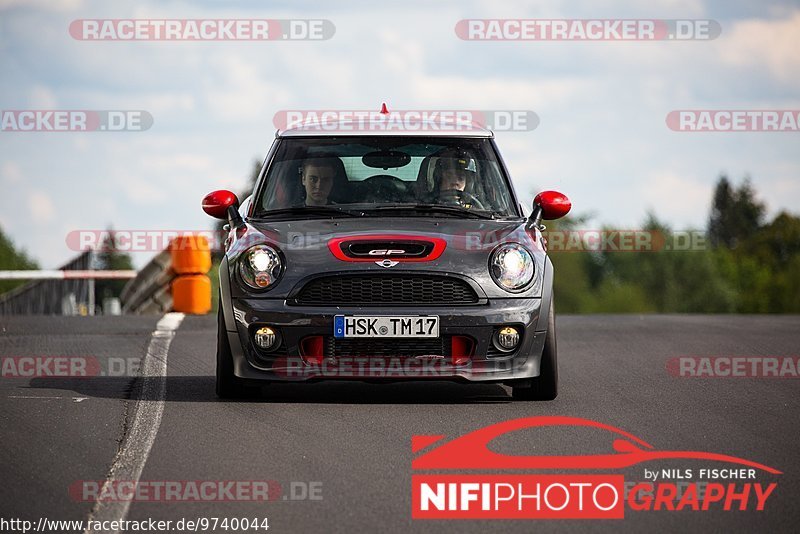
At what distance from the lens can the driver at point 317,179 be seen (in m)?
9.95

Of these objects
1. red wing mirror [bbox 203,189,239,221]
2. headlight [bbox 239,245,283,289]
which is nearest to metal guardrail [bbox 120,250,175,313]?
red wing mirror [bbox 203,189,239,221]

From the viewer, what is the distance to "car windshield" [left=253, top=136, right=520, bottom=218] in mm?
9883

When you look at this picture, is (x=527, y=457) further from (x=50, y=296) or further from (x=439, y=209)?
(x=50, y=296)

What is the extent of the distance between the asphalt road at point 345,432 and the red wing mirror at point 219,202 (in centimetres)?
120

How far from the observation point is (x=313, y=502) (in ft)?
19.9

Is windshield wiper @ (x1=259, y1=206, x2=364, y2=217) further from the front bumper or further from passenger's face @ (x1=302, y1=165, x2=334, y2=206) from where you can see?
the front bumper

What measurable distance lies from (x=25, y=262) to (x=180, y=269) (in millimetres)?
66691

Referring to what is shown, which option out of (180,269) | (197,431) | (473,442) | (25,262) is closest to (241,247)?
(197,431)

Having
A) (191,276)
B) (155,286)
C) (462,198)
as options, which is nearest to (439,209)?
(462,198)

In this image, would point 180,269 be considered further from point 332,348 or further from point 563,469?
point 563,469

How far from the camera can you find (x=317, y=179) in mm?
10078
